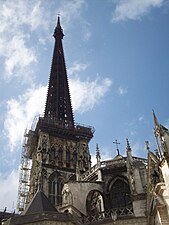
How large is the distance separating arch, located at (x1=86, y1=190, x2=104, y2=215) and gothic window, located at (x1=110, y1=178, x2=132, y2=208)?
79 cm

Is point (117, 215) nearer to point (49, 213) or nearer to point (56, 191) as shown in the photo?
point (49, 213)

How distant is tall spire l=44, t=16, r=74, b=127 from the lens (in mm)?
36528

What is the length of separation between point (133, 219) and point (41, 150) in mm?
16585

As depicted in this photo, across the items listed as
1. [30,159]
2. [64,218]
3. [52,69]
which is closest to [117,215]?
[64,218]

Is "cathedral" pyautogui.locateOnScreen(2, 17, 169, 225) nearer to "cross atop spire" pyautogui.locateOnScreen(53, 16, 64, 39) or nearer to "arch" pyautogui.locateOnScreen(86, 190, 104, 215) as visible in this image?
"arch" pyautogui.locateOnScreen(86, 190, 104, 215)

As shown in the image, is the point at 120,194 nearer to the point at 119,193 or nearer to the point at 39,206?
the point at 119,193

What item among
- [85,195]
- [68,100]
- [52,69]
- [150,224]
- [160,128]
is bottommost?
[150,224]

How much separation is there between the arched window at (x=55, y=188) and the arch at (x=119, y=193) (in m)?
8.50

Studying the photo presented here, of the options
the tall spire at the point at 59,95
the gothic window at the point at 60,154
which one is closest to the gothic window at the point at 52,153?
the gothic window at the point at 60,154

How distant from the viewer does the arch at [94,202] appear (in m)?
19.0

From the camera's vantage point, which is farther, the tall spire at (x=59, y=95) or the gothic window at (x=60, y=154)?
the tall spire at (x=59, y=95)

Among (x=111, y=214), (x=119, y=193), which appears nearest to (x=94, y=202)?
(x=119, y=193)

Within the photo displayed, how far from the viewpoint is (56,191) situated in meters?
27.8

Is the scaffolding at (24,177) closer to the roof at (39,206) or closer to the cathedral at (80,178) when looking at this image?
the cathedral at (80,178)
